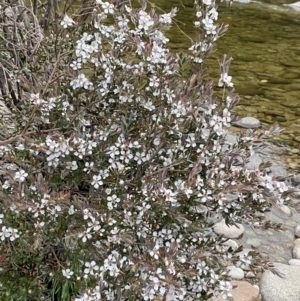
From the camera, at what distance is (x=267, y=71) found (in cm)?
748

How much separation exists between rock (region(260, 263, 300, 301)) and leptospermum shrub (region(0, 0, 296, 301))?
3.88 feet

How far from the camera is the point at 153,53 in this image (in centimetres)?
171

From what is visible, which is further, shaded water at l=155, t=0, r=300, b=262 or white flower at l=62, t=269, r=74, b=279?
shaded water at l=155, t=0, r=300, b=262

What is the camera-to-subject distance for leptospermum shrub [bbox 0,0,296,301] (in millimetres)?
Result: 1713

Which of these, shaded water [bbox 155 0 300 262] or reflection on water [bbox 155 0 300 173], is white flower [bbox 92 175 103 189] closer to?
shaded water [bbox 155 0 300 262]

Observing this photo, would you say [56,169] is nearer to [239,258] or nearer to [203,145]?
[203,145]

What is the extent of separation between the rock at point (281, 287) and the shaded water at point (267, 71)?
474 mm

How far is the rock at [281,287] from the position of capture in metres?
2.96

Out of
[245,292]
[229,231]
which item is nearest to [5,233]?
[245,292]

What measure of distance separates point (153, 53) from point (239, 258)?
940 mm

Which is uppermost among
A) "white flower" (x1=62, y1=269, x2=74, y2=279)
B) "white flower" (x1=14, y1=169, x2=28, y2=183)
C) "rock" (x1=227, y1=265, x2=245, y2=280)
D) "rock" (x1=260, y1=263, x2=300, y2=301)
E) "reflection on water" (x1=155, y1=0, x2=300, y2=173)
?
"white flower" (x1=14, y1=169, x2=28, y2=183)

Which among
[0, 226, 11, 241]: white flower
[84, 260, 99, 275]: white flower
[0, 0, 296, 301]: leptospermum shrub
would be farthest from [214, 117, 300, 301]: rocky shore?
[0, 226, 11, 241]: white flower

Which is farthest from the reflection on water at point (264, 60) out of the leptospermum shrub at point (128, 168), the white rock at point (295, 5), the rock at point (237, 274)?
the leptospermum shrub at point (128, 168)

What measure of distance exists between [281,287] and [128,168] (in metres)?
1.66
